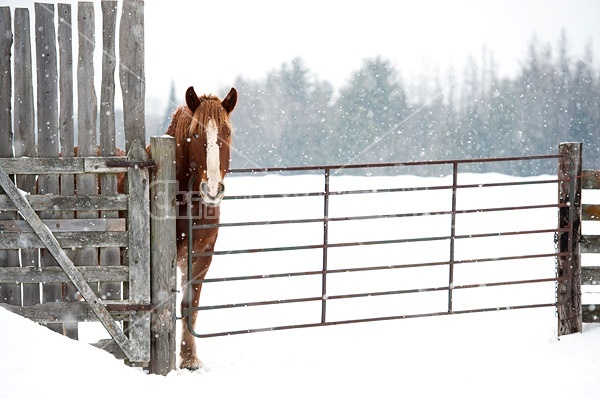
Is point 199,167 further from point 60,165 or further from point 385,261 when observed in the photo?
point 385,261

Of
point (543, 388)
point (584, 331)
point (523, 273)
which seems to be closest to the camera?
point (543, 388)

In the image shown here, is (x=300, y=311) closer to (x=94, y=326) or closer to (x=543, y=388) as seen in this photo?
(x=94, y=326)

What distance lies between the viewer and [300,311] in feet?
27.3

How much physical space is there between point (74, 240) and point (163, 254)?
26.4 inches

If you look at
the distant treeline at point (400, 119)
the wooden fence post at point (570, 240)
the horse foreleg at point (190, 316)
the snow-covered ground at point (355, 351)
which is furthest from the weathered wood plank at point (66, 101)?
the distant treeline at point (400, 119)

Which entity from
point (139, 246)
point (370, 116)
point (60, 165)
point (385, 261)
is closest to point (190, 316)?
point (139, 246)

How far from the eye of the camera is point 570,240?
5.86 meters

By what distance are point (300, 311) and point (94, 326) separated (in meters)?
2.73

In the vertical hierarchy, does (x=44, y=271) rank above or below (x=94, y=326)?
above

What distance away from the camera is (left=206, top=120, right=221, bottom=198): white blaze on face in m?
4.60

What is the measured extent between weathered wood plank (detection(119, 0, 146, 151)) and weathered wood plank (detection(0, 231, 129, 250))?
→ 690 millimetres

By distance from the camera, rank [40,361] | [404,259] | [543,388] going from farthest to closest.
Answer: [404,259] → [543,388] → [40,361]

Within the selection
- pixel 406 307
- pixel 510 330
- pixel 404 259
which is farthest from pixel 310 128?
pixel 510 330

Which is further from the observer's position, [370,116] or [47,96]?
[370,116]
